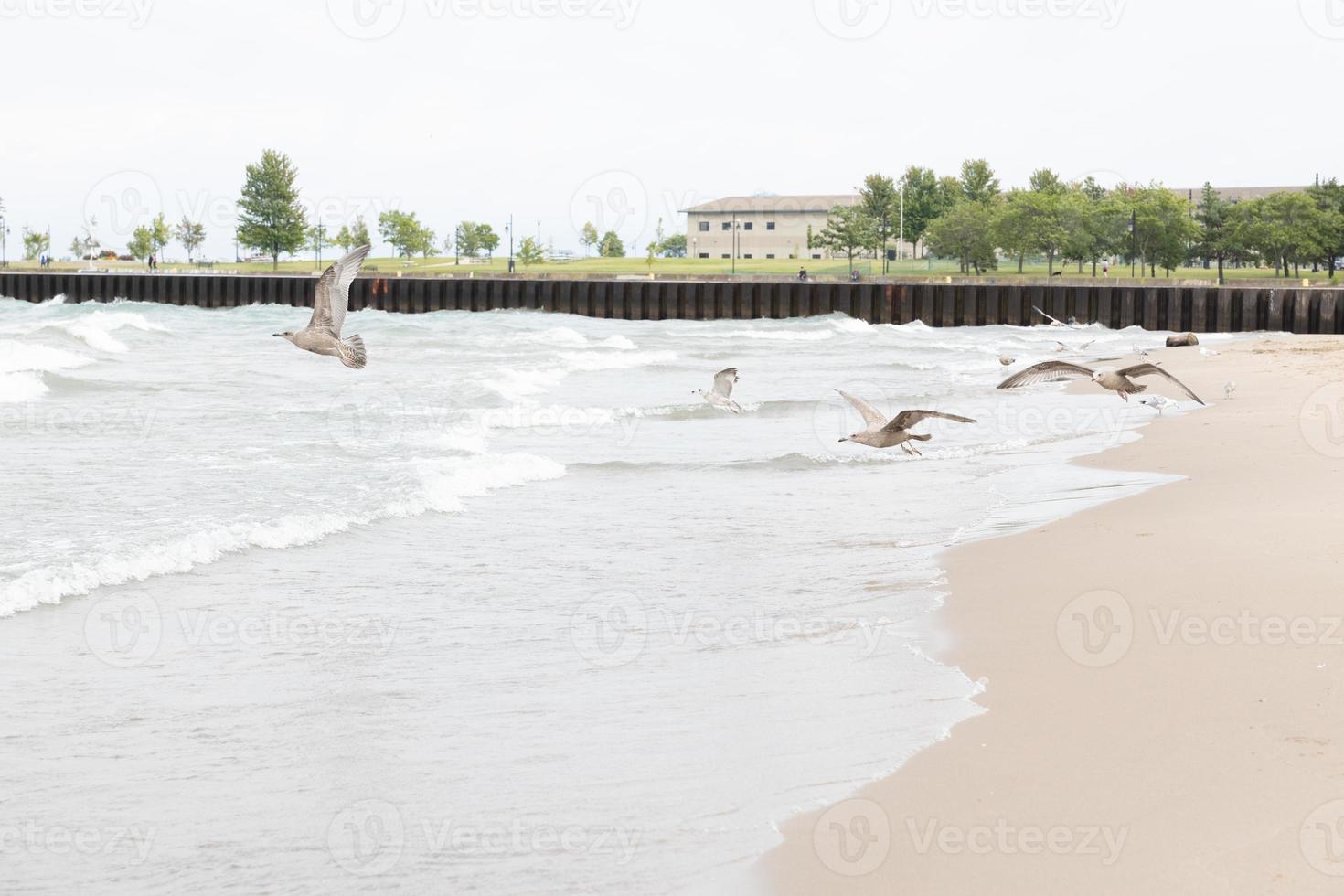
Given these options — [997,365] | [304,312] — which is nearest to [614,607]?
[997,365]

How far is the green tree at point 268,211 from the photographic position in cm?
11762

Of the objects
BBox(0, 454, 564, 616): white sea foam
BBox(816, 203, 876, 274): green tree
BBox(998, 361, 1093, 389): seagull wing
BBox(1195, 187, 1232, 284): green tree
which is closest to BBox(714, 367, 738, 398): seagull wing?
BBox(0, 454, 564, 616): white sea foam

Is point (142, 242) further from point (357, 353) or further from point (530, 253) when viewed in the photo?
point (357, 353)

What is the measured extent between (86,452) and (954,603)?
41.0 feet

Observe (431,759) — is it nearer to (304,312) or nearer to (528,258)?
(304,312)

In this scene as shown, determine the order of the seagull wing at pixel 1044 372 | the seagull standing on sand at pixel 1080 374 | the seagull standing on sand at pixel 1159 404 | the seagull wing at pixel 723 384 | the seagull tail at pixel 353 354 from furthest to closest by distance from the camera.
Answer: the seagull standing on sand at pixel 1159 404 < the seagull wing at pixel 723 384 < the seagull standing on sand at pixel 1080 374 < the seagull wing at pixel 1044 372 < the seagull tail at pixel 353 354

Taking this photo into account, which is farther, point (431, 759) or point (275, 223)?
point (275, 223)

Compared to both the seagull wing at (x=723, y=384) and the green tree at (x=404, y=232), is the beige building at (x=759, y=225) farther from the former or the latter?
the seagull wing at (x=723, y=384)

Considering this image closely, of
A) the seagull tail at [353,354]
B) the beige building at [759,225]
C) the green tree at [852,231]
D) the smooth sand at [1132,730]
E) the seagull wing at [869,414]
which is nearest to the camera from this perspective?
the smooth sand at [1132,730]

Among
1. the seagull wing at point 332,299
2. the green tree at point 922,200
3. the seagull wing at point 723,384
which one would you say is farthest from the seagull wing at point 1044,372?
the green tree at point 922,200

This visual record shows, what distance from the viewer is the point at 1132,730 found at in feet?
20.3

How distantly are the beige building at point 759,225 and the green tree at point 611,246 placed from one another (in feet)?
48.3

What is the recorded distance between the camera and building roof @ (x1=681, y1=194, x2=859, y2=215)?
162500 millimetres

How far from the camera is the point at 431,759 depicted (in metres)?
6.50
